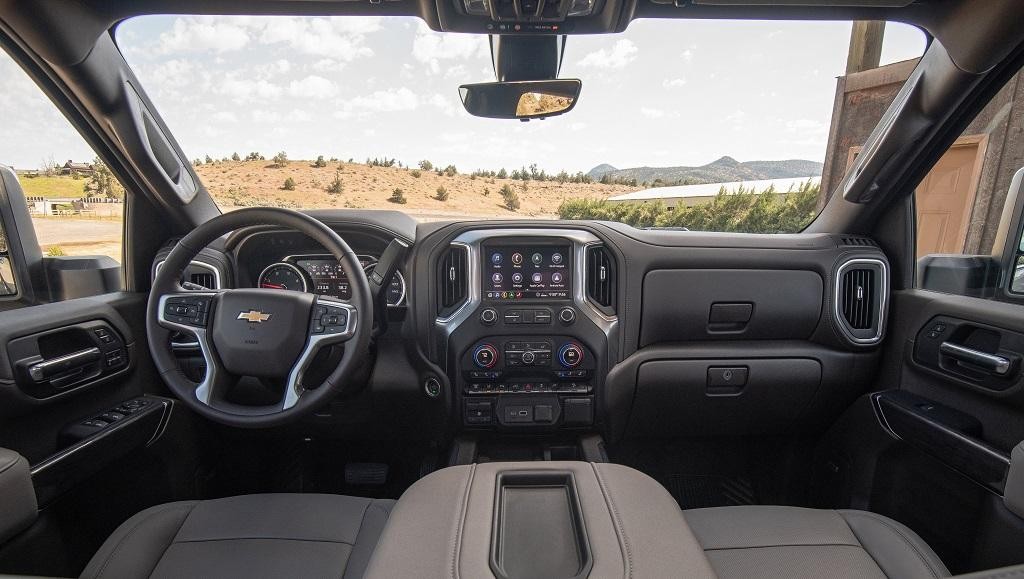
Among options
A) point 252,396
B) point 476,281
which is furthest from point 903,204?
point 252,396

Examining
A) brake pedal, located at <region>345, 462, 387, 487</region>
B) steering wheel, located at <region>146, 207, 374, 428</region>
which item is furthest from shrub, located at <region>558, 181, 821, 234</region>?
brake pedal, located at <region>345, 462, 387, 487</region>

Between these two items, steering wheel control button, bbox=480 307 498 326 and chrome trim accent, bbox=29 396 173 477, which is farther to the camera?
steering wheel control button, bbox=480 307 498 326

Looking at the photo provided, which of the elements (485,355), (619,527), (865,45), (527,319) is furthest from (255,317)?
(865,45)

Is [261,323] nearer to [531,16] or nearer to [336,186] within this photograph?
[336,186]

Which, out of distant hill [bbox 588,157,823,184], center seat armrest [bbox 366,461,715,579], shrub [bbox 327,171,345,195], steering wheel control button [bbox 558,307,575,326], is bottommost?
center seat armrest [bbox 366,461,715,579]

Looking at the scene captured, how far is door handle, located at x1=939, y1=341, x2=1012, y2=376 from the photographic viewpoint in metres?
1.80

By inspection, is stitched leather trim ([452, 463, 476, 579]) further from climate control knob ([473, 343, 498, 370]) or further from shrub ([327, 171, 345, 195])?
shrub ([327, 171, 345, 195])

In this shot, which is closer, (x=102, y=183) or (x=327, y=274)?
(x=102, y=183)

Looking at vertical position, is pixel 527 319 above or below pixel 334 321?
below

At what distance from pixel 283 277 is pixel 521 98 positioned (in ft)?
4.42

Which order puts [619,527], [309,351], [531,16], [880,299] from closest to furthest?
[619,527]
[309,351]
[531,16]
[880,299]

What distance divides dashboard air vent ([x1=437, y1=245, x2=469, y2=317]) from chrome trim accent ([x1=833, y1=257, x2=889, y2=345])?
5.52 feet

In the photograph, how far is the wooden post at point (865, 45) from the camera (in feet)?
7.38

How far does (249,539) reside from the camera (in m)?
1.46
